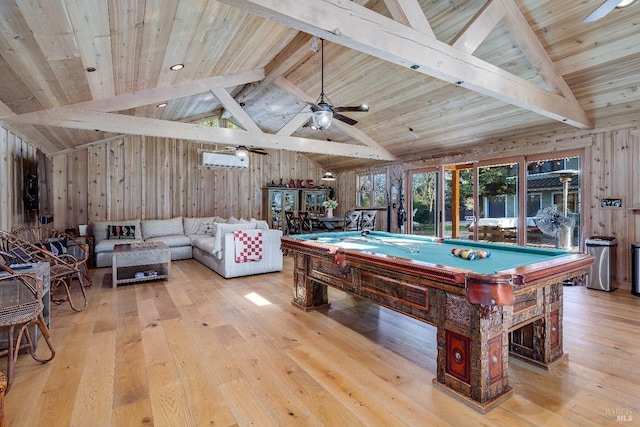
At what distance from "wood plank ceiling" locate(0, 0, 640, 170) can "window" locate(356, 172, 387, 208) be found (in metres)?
1.96

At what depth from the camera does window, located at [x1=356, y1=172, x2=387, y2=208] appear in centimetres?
881

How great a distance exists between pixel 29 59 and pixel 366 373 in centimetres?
354

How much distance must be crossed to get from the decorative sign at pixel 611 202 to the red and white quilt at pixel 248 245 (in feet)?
17.5

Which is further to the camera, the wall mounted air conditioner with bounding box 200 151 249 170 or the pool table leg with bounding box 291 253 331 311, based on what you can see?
the wall mounted air conditioner with bounding box 200 151 249 170

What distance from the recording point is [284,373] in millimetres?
2264

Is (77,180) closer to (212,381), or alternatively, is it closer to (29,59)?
(29,59)

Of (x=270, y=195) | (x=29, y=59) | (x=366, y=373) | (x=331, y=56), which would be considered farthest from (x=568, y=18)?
(x=270, y=195)

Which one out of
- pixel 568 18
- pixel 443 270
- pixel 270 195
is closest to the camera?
pixel 443 270

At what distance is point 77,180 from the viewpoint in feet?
22.5

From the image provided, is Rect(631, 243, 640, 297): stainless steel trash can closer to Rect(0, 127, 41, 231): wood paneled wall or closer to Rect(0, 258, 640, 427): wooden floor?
Rect(0, 258, 640, 427): wooden floor

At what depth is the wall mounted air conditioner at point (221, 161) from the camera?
27.2ft

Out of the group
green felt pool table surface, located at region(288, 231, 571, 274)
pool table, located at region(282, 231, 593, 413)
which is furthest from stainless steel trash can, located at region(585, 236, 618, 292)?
pool table, located at region(282, 231, 593, 413)

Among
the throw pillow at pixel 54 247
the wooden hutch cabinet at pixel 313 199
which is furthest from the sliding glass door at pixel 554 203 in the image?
the throw pillow at pixel 54 247

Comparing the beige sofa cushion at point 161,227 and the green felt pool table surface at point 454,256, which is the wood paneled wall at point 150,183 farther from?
the green felt pool table surface at point 454,256
